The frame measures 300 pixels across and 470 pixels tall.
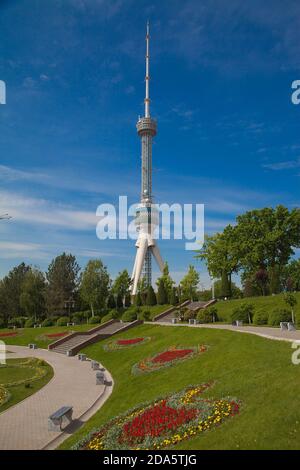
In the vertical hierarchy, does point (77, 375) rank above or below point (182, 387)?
below

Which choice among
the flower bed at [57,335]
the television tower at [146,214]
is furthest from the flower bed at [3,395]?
the television tower at [146,214]

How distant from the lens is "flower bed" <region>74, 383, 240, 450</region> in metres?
11.2

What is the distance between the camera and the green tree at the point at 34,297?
2640 inches

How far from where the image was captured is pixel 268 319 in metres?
31.3

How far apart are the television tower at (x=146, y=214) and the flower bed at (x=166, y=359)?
6890 centimetres

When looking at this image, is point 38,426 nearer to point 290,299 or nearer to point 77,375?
point 77,375

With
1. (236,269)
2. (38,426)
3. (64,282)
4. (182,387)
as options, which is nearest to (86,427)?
(38,426)

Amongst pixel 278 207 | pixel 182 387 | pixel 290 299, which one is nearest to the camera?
pixel 182 387

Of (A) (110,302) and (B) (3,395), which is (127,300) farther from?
(B) (3,395)

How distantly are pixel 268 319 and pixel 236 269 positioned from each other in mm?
28734

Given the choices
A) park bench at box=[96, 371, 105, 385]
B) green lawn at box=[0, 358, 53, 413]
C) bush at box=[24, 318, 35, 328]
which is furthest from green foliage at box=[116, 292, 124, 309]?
park bench at box=[96, 371, 105, 385]

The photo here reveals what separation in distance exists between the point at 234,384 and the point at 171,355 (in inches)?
375

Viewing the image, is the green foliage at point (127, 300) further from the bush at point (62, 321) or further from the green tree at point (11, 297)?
the green tree at point (11, 297)
